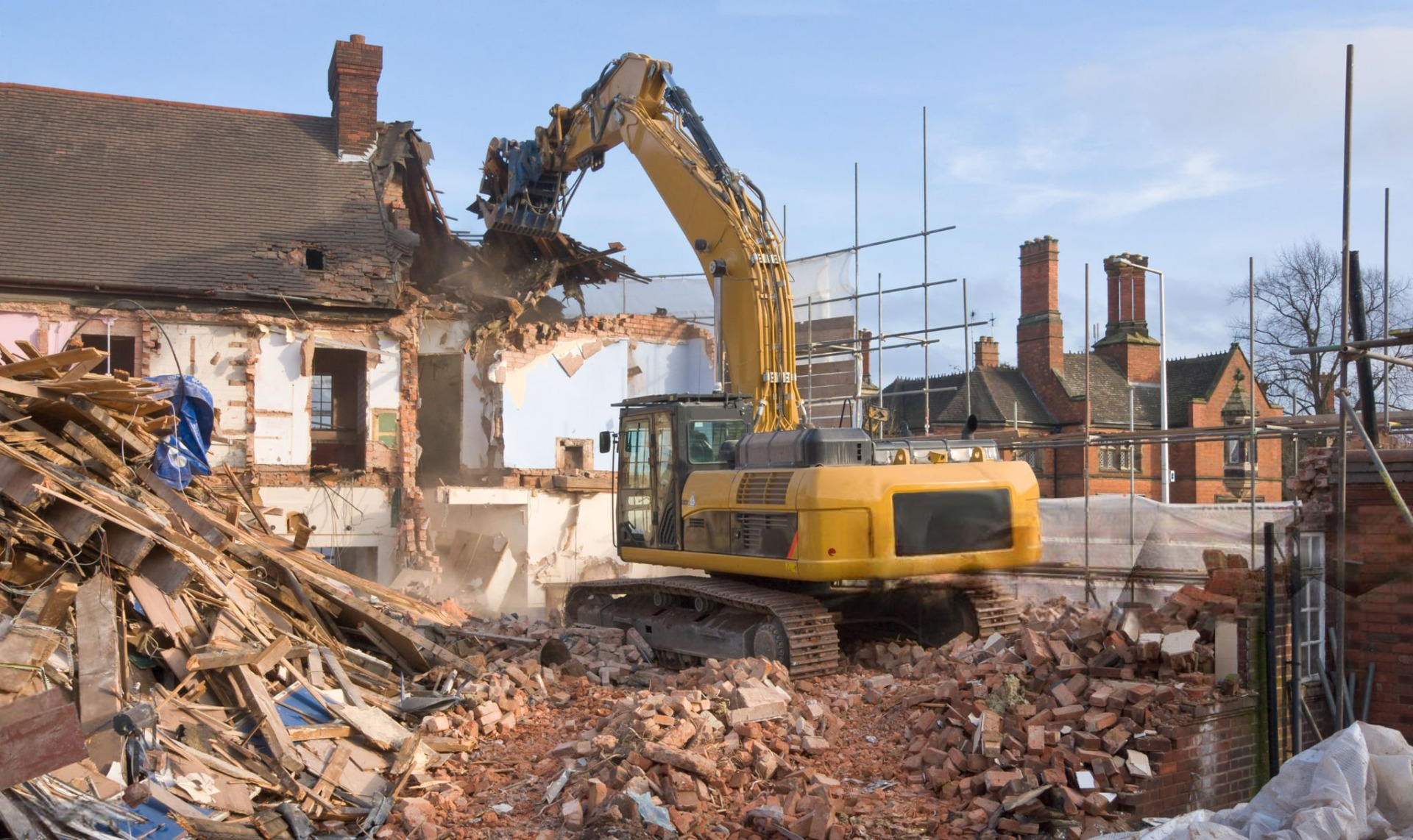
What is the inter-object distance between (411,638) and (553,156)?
769cm

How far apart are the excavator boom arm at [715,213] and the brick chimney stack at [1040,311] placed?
2265 centimetres

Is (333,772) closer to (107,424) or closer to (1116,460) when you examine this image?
(107,424)

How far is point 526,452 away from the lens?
19.9 meters

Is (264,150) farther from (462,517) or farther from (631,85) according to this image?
(631,85)

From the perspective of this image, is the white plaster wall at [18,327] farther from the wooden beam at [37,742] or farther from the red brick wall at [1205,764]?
the red brick wall at [1205,764]

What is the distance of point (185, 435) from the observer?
38.9 ft

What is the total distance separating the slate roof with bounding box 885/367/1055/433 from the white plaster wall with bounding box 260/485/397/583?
57.2ft

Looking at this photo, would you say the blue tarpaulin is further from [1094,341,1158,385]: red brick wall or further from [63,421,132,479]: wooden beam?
[1094,341,1158,385]: red brick wall

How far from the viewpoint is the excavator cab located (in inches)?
424

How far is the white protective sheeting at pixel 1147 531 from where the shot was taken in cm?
1147

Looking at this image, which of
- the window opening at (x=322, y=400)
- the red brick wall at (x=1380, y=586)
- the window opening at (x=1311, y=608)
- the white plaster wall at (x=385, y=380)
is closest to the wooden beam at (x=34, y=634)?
the window opening at (x=1311, y=608)

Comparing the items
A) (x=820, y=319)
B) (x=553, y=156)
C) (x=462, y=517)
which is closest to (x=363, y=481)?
(x=462, y=517)

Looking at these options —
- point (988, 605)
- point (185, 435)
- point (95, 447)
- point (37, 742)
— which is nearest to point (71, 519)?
point (95, 447)

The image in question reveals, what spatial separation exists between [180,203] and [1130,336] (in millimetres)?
26775
